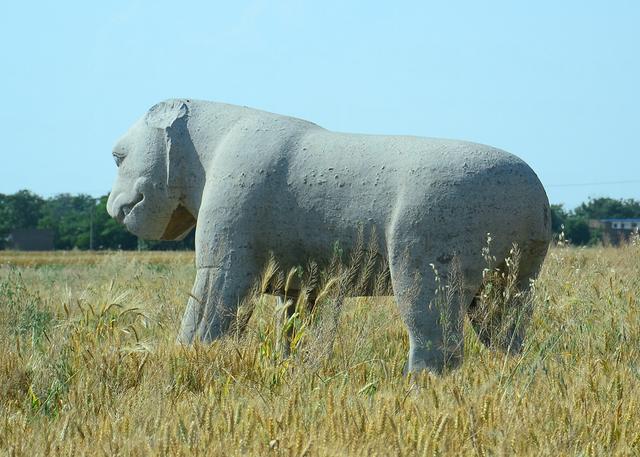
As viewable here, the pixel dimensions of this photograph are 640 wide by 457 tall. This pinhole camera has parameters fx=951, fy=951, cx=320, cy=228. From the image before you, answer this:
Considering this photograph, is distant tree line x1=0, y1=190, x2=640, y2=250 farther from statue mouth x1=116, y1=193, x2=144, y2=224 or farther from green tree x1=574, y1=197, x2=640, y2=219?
statue mouth x1=116, y1=193, x2=144, y2=224

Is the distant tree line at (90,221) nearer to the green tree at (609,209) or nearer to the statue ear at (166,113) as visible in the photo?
the green tree at (609,209)

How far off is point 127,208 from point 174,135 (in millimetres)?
595

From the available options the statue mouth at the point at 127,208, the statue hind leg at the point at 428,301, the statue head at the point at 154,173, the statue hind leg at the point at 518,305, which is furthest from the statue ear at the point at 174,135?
the statue hind leg at the point at 518,305

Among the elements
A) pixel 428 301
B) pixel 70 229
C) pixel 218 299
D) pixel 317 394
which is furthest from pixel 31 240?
pixel 317 394

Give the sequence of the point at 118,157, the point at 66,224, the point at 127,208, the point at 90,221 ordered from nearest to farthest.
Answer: the point at 127,208 < the point at 118,157 < the point at 90,221 < the point at 66,224

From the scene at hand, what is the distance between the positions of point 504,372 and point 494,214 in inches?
33.0

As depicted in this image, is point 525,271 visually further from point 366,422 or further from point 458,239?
point 366,422

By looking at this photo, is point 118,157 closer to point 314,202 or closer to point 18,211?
point 314,202

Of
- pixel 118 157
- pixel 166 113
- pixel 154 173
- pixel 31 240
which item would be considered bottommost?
pixel 31 240

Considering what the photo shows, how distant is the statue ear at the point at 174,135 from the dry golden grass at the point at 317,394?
30.8 inches

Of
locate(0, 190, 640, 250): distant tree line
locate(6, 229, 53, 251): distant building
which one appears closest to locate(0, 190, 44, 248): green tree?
locate(0, 190, 640, 250): distant tree line

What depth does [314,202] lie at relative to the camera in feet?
16.4

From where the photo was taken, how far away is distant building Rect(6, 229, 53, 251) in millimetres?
61562

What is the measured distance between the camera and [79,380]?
13.6 feet
